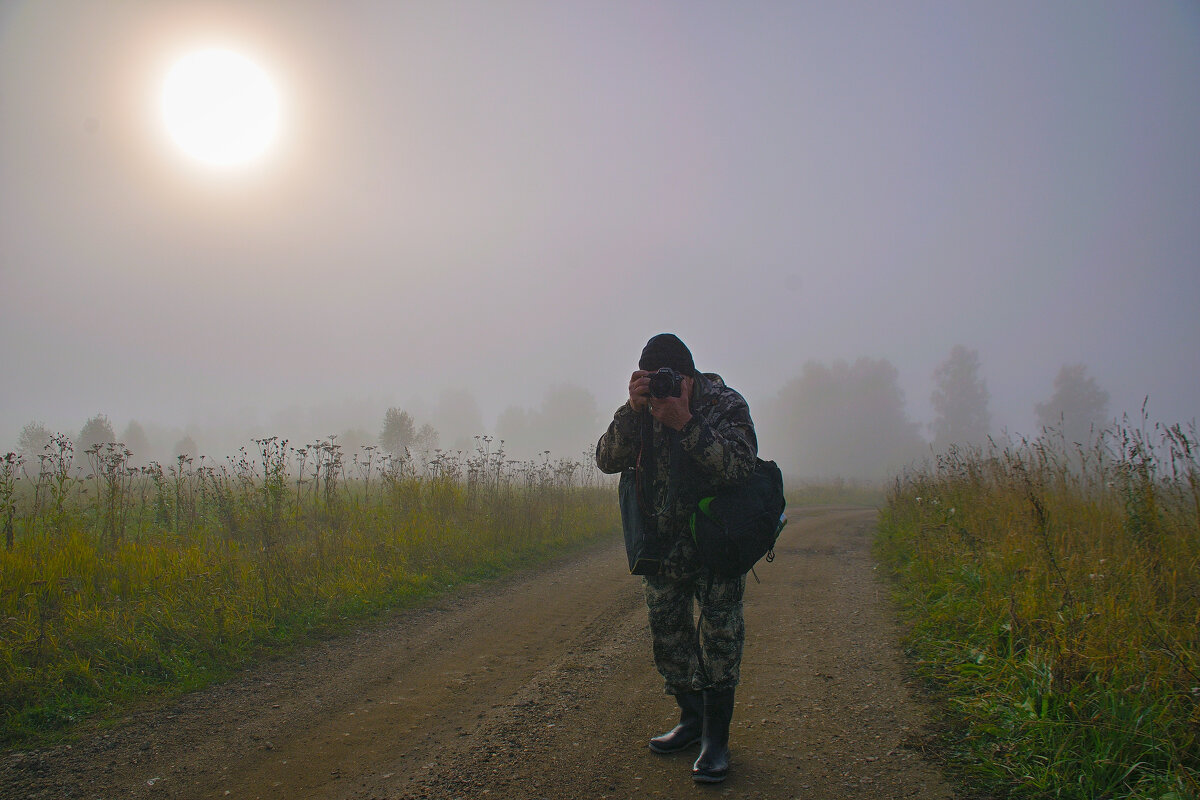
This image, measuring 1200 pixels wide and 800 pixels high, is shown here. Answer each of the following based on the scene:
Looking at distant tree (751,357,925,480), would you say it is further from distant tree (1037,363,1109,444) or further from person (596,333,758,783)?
person (596,333,758,783)

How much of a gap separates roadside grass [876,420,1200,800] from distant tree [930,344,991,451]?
71393mm

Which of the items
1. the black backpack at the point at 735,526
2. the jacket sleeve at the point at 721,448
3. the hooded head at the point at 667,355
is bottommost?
the black backpack at the point at 735,526

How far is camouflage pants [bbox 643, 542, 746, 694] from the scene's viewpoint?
289 centimetres

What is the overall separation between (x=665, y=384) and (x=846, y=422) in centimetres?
8530

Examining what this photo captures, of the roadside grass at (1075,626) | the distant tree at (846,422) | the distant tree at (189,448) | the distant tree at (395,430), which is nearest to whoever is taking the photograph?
the roadside grass at (1075,626)

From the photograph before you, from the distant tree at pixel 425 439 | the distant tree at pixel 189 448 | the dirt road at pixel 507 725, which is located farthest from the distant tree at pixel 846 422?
the dirt road at pixel 507 725

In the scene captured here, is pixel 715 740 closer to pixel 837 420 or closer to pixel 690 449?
pixel 690 449

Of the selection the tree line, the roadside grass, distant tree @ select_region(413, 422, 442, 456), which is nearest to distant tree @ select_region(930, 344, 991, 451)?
the tree line

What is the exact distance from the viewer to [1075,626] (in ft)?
11.8

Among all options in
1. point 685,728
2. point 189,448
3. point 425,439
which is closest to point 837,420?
point 425,439

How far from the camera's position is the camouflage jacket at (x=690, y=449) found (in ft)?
9.30

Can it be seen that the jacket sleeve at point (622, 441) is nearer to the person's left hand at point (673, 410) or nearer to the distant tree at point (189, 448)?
the person's left hand at point (673, 410)

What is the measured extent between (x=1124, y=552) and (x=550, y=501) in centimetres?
925

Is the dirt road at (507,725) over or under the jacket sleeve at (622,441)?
under
